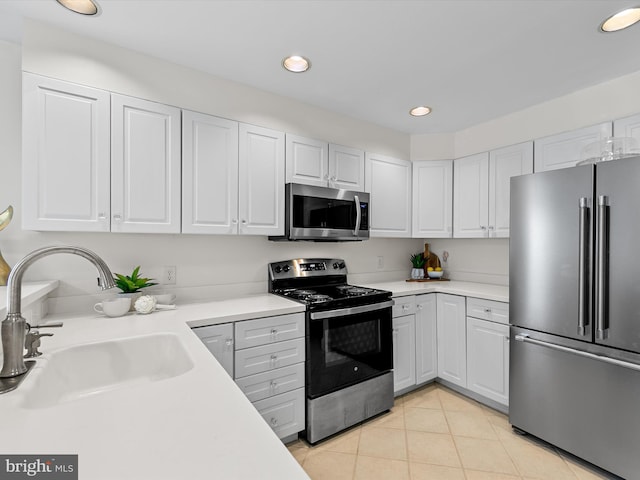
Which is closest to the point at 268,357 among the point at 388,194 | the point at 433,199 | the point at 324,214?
the point at 324,214

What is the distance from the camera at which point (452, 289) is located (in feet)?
9.28

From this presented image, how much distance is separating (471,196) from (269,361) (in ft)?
7.93

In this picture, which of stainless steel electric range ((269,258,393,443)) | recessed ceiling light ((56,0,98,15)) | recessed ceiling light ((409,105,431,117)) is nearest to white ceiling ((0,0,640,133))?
recessed ceiling light ((56,0,98,15))

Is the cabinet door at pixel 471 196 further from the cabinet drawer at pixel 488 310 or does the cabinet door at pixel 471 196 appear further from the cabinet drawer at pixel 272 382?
the cabinet drawer at pixel 272 382

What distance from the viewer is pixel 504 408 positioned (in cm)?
246

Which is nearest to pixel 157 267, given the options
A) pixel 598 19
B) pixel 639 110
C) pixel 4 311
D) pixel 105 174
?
pixel 105 174

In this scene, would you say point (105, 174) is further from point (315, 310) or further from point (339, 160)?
point (339, 160)

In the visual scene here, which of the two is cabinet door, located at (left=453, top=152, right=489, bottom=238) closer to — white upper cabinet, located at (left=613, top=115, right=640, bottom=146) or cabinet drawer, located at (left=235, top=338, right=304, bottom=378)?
white upper cabinet, located at (left=613, top=115, right=640, bottom=146)

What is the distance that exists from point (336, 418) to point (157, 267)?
1616 mm

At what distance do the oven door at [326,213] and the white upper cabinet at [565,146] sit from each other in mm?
1444

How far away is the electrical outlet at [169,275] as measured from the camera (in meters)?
2.24

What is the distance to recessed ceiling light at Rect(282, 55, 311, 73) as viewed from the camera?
2045mm

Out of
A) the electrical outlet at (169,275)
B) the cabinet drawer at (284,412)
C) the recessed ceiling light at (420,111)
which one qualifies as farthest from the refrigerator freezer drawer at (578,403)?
the electrical outlet at (169,275)

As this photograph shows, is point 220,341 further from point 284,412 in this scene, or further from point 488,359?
point 488,359
